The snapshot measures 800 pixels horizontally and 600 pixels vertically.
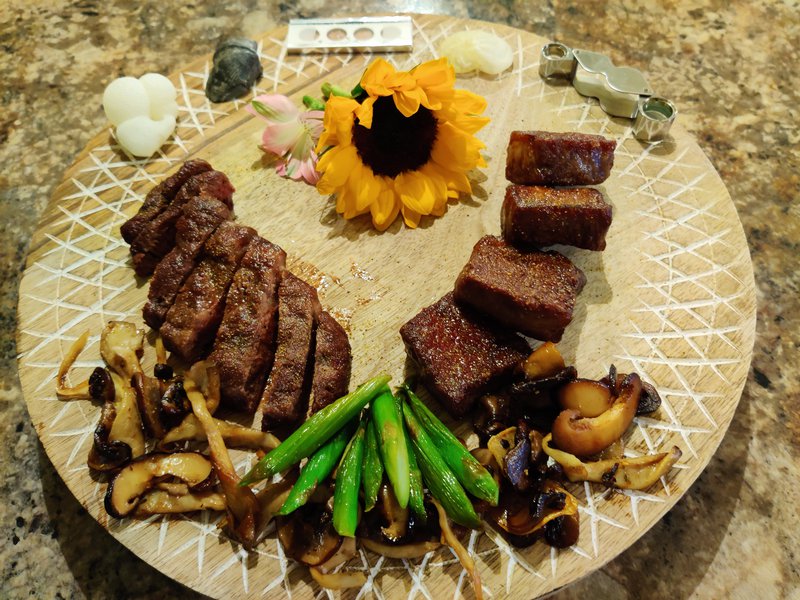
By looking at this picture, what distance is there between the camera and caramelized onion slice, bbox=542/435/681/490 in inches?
112

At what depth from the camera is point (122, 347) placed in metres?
3.31

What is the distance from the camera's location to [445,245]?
12.4 ft

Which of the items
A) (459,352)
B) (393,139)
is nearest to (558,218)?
(459,352)

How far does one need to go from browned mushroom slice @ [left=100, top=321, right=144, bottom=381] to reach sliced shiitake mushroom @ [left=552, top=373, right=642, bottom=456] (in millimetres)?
2187

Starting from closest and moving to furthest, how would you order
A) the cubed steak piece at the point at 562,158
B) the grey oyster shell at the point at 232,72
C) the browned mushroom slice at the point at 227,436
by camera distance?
the browned mushroom slice at the point at 227,436, the cubed steak piece at the point at 562,158, the grey oyster shell at the point at 232,72

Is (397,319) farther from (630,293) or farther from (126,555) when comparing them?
(126,555)

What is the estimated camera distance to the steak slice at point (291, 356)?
304 cm

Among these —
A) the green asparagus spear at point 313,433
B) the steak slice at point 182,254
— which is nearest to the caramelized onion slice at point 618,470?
the green asparagus spear at point 313,433

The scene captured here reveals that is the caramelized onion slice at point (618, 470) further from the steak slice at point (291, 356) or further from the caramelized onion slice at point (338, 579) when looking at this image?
the steak slice at point (291, 356)

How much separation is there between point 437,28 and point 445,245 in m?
1.99

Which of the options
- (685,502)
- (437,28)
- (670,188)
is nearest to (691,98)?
(670,188)

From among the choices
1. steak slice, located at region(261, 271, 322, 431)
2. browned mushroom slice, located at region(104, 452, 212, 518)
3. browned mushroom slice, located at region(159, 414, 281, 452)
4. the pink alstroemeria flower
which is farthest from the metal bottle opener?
browned mushroom slice, located at region(104, 452, 212, 518)

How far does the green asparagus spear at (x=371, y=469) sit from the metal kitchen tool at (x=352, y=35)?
300 centimetres

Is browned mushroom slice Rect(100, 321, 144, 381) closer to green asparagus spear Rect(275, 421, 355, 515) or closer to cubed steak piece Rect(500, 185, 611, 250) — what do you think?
green asparagus spear Rect(275, 421, 355, 515)
